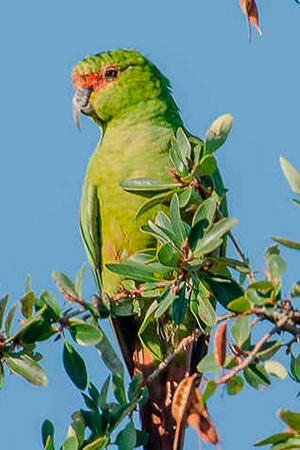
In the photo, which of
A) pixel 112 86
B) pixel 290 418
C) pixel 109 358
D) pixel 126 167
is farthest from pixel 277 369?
pixel 112 86

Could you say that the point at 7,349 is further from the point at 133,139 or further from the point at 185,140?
the point at 133,139

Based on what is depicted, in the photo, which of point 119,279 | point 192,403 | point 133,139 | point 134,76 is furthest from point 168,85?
point 192,403

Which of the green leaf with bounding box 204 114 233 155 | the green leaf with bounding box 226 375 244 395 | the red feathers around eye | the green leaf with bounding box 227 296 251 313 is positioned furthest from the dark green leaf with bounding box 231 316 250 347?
the red feathers around eye

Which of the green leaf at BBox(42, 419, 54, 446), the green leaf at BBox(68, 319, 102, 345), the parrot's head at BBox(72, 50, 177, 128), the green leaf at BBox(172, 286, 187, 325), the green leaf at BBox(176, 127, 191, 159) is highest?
the parrot's head at BBox(72, 50, 177, 128)

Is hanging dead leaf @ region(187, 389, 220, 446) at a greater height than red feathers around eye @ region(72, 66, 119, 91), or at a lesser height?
lesser

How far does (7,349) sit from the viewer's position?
2615mm

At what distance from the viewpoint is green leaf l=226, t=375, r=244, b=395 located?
6.76 feet

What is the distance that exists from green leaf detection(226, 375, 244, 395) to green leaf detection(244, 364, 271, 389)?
52cm

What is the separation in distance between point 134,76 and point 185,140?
1.82m

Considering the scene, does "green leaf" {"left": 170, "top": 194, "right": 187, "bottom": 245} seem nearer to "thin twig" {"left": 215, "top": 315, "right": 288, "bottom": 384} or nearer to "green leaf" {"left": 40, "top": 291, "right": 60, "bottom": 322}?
"green leaf" {"left": 40, "top": 291, "right": 60, "bottom": 322}

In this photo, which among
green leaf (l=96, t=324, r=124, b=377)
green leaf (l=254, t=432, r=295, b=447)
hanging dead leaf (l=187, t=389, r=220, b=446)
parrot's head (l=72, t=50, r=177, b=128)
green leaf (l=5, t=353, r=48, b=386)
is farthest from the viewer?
parrot's head (l=72, t=50, r=177, b=128)

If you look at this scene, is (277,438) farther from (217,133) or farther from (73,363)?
(217,133)

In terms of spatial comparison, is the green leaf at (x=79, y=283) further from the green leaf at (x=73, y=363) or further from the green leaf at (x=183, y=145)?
the green leaf at (x=183, y=145)

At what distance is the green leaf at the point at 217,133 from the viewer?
271 centimetres
